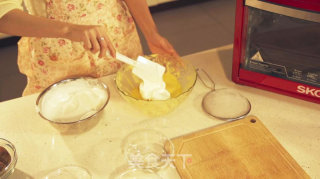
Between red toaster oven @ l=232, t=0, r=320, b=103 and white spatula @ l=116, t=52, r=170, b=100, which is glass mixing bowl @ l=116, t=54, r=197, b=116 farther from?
red toaster oven @ l=232, t=0, r=320, b=103

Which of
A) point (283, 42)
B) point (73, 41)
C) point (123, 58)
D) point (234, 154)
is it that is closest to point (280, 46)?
point (283, 42)

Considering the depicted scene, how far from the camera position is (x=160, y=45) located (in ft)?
3.75

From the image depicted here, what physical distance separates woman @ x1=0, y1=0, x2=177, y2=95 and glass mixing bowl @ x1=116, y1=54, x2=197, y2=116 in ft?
0.19

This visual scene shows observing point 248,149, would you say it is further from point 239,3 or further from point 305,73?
point 239,3

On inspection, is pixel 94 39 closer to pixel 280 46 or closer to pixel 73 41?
pixel 73 41

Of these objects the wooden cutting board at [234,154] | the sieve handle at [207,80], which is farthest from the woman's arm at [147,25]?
the wooden cutting board at [234,154]

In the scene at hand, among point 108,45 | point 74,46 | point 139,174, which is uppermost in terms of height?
point 108,45

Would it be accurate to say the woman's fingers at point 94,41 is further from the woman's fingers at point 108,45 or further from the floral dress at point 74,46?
the floral dress at point 74,46

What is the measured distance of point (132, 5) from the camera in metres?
1.24

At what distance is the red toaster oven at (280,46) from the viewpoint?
86 centimetres

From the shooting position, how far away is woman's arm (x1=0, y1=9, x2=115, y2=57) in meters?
0.91

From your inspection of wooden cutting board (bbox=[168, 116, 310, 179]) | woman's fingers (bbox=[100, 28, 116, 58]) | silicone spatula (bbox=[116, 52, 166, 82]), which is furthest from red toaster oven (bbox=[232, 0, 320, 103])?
woman's fingers (bbox=[100, 28, 116, 58])

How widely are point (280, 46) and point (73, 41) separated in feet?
2.15

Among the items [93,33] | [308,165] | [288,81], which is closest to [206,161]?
[308,165]
